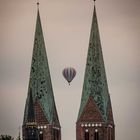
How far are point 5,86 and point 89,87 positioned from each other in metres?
0.95

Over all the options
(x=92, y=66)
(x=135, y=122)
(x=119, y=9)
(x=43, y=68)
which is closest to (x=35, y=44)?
(x=43, y=68)

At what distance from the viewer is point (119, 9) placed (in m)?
5.33

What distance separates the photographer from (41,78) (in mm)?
5277

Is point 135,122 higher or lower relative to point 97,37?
lower

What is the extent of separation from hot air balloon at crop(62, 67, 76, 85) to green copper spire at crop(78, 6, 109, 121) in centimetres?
15

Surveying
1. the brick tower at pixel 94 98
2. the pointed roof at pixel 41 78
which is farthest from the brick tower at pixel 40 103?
the brick tower at pixel 94 98

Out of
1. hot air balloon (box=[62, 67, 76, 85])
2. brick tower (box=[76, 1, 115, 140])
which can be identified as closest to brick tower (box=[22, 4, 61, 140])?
hot air balloon (box=[62, 67, 76, 85])

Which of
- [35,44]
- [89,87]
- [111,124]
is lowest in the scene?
[111,124]

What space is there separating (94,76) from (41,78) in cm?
60

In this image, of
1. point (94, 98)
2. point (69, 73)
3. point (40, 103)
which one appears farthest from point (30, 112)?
point (94, 98)

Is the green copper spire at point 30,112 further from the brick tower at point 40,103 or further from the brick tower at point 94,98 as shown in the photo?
the brick tower at point 94,98

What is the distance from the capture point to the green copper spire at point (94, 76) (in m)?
5.25

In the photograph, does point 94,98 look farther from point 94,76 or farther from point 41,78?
point 41,78

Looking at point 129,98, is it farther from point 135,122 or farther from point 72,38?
point 72,38
